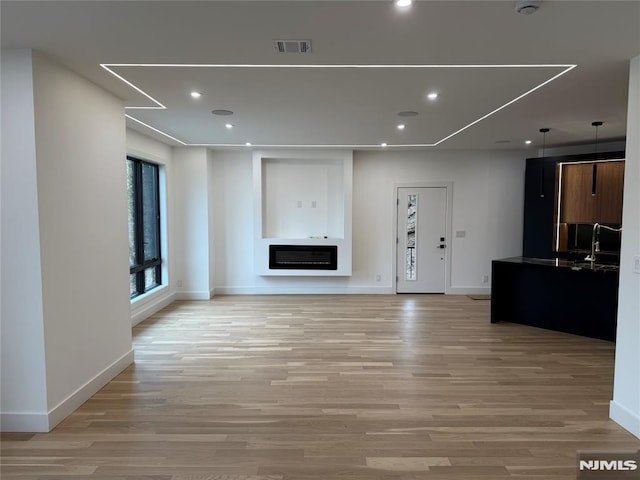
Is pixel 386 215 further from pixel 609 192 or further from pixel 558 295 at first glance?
pixel 609 192

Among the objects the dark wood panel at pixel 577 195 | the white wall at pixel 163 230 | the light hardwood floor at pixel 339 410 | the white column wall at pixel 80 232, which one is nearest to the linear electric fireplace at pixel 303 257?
the white wall at pixel 163 230

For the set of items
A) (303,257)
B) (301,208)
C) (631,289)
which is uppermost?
(301,208)

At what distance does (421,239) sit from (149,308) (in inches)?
189

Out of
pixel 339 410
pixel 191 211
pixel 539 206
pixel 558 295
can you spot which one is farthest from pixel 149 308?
pixel 539 206

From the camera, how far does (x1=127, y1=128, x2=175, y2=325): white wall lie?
213 inches

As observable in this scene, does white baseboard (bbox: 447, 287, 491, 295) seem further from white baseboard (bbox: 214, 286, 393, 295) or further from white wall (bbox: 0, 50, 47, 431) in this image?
white wall (bbox: 0, 50, 47, 431)

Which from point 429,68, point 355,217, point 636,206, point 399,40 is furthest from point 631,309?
point 355,217

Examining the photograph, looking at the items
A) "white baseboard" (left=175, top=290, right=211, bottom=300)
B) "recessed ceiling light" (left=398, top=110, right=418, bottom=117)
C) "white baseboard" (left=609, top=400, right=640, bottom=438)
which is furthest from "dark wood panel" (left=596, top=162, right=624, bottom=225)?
"white baseboard" (left=175, top=290, right=211, bottom=300)

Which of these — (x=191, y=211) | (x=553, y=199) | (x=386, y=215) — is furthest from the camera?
(x=386, y=215)

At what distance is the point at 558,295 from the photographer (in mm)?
4809

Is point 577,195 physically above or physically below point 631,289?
above

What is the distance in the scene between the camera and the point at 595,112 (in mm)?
4125

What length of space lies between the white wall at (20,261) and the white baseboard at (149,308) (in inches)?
100

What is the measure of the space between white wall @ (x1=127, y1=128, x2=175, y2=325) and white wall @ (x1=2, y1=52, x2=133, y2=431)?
1926mm
